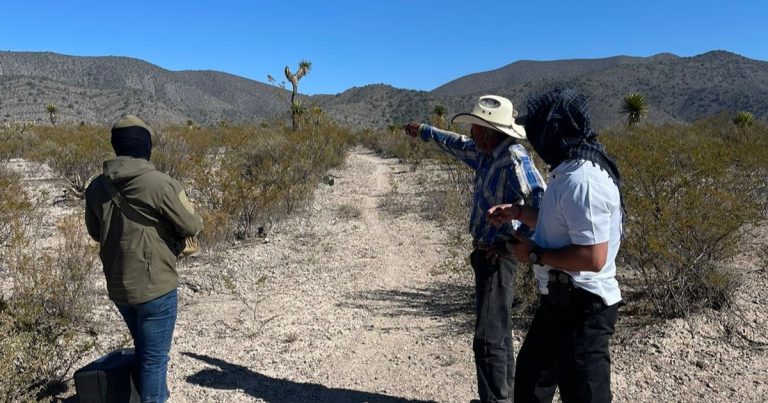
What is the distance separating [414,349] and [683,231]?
2283 mm

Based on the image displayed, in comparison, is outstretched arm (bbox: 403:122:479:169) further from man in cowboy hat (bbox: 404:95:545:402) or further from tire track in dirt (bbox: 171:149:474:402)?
tire track in dirt (bbox: 171:149:474:402)

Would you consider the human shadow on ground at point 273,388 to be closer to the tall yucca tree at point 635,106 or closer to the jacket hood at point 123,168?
the jacket hood at point 123,168

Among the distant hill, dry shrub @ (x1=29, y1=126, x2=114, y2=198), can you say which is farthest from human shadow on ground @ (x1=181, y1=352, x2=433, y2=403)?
the distant hill

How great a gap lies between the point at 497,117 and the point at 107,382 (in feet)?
8.00

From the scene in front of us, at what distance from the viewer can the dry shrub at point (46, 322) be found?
9.77 ft

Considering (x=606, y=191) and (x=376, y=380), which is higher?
(x=606, y=191)

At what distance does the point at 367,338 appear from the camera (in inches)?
185

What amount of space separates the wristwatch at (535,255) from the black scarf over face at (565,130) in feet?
1.02

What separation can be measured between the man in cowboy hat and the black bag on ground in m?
1.87

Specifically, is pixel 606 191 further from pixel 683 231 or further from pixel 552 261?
pixel 683 231

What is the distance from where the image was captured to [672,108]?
66.8 metres

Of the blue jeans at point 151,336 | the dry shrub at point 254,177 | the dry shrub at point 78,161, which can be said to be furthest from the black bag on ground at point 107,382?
the dry shrub at point 78,161

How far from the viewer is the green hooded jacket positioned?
2.62m

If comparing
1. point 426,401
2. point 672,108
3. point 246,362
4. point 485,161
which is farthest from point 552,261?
point 672,108
